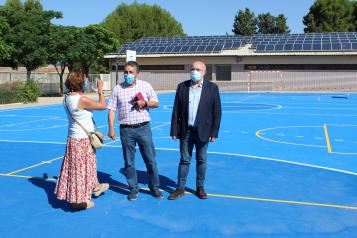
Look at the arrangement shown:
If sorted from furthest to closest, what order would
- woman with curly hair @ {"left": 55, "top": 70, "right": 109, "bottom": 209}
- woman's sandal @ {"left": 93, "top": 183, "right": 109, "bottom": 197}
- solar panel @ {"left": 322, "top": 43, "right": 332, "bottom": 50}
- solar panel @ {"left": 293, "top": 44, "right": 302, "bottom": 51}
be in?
solar panel @ {"left": 293, "top": 44, "right": 302, "bottom": 51} < solar panel @ {"left": 322, "top": 43, "right": 332, "bottom": 50} < woman's sandal @ {"left": 93, "top": 183, "right": 109, "bottom": 197} < woman with curly hair @ {"left": 55, "top": 70, "right": 109, "bottom": 209}

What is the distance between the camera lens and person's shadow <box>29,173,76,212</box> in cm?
601

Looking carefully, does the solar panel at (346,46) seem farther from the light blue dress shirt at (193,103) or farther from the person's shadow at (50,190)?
the light blue dress shirt at (193,103)

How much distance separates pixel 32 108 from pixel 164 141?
1381 centimetres

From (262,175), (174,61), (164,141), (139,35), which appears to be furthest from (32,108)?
(139,35)

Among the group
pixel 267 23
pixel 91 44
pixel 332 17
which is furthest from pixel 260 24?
pixel 91 44

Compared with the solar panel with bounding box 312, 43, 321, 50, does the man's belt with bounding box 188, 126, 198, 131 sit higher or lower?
lower

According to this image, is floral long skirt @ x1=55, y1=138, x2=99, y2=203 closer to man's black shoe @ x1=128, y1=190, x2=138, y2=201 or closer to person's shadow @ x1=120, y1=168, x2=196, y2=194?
man's black shoe @ x1=128, y1=190, x2=138, y2=201

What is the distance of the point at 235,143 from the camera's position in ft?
38.3

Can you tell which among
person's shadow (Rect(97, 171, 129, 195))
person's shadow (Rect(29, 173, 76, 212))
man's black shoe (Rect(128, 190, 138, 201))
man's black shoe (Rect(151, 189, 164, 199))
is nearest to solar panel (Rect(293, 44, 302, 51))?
person's shadow (Rect(97, 171, 129, 195))

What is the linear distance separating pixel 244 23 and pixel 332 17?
12.7 metres

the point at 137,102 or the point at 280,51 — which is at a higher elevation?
the point at 280,51

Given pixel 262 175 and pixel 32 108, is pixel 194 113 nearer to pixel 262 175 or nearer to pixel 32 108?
pixel 262 175

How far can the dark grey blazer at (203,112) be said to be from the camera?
241 inches

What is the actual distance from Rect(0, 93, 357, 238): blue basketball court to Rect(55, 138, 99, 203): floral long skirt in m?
0.22
